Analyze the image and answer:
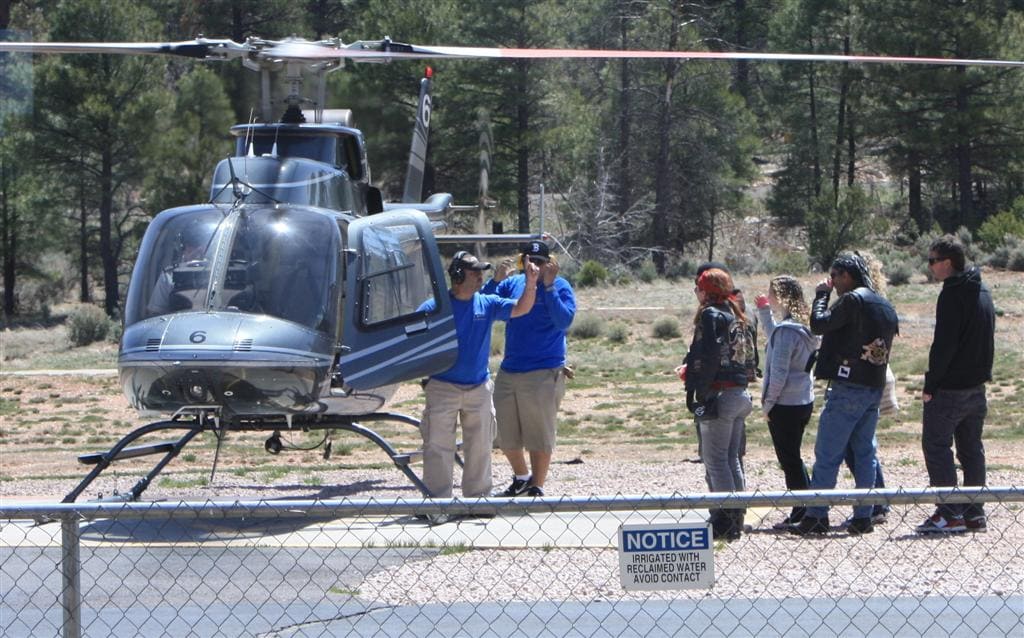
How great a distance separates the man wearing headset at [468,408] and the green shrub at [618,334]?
1674 cm

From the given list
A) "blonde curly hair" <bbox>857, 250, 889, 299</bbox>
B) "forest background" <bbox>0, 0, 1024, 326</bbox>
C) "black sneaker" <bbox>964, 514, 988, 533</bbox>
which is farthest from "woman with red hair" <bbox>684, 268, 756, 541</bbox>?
"forest background" <bbox>0, 0, 1024, 326</bbox>

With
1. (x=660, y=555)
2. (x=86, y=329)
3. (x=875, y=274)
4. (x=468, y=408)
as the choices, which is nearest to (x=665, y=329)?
(x=86, y=329)

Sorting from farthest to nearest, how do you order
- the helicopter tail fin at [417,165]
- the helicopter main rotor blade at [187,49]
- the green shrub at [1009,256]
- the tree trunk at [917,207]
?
the tree trunk at [917,207], the green shrub at [1009,256], the helicopter tail fin at [417,165], the helicopter main rotor blade at [187,49]

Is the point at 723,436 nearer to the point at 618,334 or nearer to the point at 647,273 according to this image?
the point at 618,334

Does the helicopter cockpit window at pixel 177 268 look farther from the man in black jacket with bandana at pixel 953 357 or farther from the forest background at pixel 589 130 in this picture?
the forest background at pixel 589 130

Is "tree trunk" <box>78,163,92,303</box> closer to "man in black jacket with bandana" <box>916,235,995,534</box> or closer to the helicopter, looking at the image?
the helicopter

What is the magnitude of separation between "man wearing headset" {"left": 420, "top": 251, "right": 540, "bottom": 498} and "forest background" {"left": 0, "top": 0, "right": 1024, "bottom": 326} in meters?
26.4

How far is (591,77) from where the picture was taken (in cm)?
4934

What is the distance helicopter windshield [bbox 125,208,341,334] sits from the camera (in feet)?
29.8

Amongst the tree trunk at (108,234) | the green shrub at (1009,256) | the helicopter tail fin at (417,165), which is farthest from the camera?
the tree trunk at (108,234)

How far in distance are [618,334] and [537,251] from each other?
1684 cm

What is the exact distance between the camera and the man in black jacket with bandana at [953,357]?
8.35 meters

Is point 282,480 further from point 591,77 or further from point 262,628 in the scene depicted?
point 591,77

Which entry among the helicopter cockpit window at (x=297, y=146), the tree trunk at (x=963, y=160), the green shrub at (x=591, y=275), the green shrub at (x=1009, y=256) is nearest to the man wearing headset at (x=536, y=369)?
the helicopter cockpit window at (x=297, y=146)
